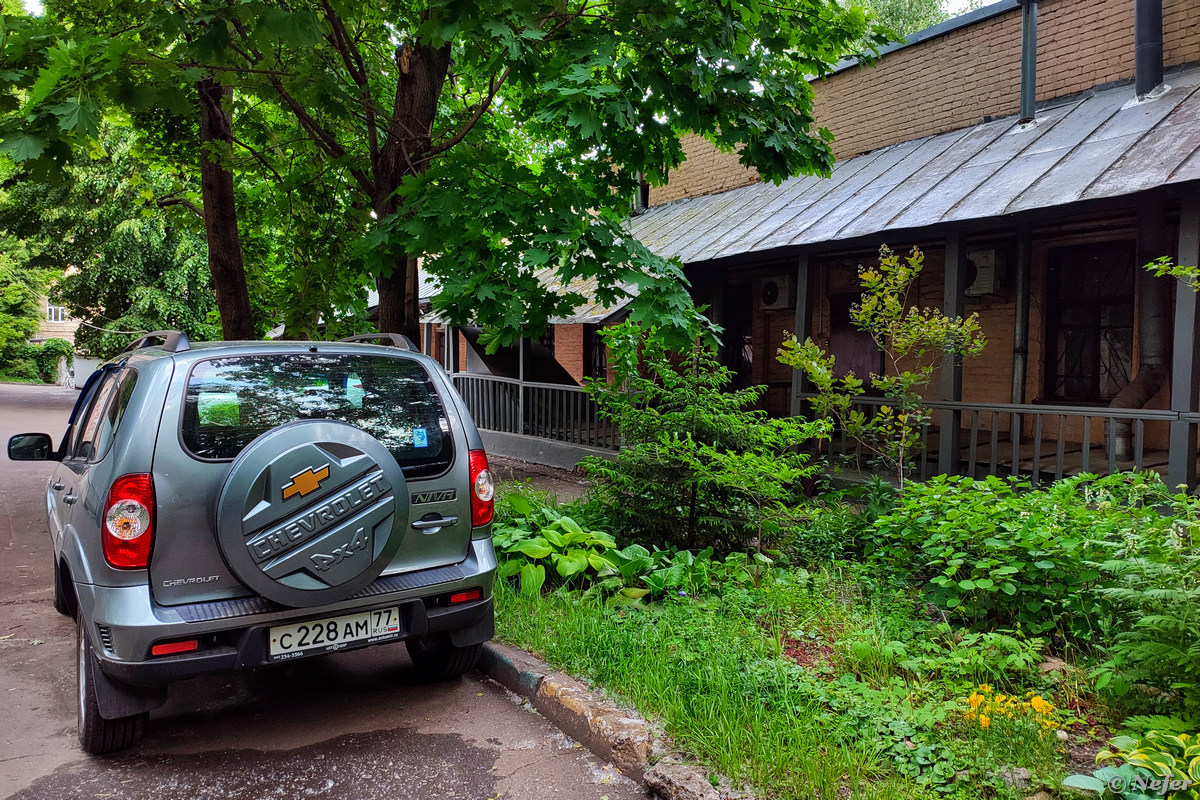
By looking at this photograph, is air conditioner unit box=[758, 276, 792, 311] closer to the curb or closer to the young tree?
the young tree

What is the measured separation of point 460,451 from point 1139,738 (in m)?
2.95

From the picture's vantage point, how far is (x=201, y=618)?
A: 2.82 metres

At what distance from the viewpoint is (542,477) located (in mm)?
10938

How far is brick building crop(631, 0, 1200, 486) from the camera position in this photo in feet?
22.4

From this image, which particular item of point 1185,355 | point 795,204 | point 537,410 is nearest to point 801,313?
point 795,204

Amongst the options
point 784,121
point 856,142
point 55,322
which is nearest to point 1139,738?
point 784,121

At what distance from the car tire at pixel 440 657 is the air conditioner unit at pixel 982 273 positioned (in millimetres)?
8935

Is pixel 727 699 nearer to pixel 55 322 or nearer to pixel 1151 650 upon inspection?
pixel 1151 650

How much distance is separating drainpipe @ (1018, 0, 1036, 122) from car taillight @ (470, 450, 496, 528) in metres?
8.94

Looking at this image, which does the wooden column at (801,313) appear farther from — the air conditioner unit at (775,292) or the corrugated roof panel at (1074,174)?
the air conditioner unit at (775,292)

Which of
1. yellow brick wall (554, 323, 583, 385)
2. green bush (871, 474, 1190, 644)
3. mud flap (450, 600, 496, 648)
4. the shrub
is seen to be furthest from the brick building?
the shrub

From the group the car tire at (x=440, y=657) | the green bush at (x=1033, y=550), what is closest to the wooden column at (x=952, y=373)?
the green bush at (x=1033, y=550)

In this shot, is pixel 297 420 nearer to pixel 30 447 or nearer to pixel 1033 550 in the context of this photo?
pixel 30 447

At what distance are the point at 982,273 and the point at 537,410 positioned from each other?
7.14m
